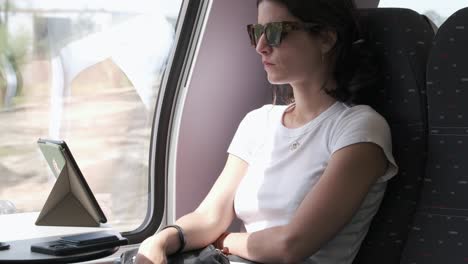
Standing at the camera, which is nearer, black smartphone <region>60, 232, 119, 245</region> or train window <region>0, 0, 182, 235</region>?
black smartphone <region>60, 232, 119, 245</region>

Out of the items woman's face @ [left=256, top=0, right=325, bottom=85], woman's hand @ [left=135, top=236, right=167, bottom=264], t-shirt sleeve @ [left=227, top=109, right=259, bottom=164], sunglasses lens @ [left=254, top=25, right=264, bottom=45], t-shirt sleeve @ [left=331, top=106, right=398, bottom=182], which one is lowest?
woman's hand @ [left=135, top=236, right=167, bottom=264]

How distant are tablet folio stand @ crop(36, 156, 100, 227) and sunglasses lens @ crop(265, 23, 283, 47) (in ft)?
2.32

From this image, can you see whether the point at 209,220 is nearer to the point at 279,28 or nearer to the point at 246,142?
the point at 246,142

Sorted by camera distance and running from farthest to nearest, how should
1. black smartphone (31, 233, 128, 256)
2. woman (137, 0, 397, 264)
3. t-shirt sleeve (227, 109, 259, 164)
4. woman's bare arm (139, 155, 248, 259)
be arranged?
t-shirt sleeve (227, 109, 259, 164) < woman's bare arm (139, 155, 248, 259) < woman (137, 0, 397, 264) < black smartphone (31, 233, 128, 256)

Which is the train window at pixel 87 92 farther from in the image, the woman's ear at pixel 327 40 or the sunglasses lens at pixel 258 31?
the woman's ear at pixel 327 40

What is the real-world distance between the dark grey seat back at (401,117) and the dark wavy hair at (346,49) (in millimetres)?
→ 49

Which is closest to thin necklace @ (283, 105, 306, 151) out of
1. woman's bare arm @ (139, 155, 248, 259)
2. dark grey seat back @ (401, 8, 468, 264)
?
woman's bare arm @ (139, 155, 248, 259)

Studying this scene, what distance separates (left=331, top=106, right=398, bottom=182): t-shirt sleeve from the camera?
1944 millimetres

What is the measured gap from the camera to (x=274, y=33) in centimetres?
211

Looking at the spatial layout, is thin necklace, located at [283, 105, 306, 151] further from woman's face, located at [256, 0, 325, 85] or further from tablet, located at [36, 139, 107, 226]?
tablet, located at [36, 139, 107, 226]

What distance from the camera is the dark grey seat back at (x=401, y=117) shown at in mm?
2008

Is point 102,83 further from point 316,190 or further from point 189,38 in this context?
point 316,190

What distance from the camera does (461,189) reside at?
1.92 m

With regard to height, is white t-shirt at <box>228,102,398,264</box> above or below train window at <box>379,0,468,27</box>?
below
